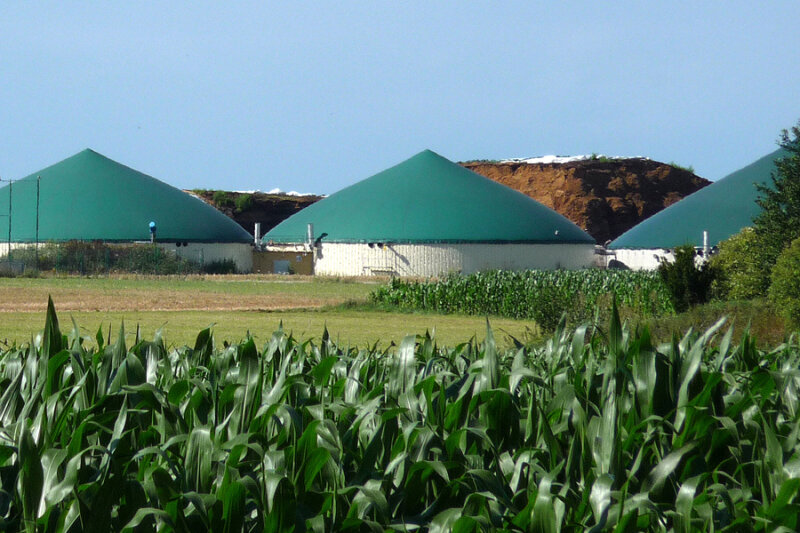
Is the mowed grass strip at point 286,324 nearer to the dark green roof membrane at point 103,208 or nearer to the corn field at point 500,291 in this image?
the corn field at point 500,291

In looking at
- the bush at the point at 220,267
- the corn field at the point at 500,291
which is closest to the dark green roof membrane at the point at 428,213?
the bush at the point at 220,267

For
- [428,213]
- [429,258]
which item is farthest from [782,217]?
[428,213]

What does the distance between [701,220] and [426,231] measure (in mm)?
18100

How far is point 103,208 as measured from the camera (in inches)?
2761

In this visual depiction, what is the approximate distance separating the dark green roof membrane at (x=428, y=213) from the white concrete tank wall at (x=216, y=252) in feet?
9.11

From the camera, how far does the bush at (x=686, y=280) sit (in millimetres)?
25750

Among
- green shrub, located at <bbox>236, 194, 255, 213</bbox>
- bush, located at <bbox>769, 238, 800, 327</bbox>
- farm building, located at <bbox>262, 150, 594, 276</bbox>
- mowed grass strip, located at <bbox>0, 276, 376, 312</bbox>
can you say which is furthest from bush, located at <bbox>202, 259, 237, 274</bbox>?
bush, located at <bbox>769, 238, 800, 327</bbox>

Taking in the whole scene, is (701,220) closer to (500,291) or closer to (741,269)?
(500,291)

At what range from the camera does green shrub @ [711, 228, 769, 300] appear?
82.6ft

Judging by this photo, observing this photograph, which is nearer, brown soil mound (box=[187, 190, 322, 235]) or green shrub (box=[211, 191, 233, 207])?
brown soil mound (box=[187, 190, 322, 235])

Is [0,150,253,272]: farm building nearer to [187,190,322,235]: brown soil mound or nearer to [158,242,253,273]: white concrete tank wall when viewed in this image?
[158,242,253,273]: white concrete tank wall

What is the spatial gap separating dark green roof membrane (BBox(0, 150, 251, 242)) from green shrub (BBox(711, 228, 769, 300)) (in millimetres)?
47688

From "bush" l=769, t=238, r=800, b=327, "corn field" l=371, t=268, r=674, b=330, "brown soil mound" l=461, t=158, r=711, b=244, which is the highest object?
"brown soil mound" l=461, t=158, r=711, b=244

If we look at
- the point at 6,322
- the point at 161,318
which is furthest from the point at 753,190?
the point at 6,322
